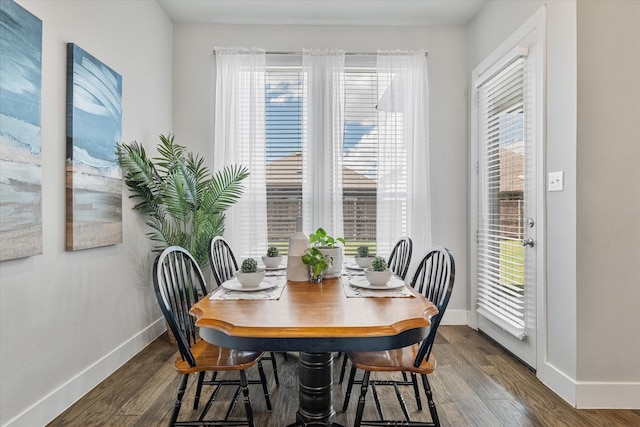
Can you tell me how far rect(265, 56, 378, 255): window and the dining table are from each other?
1.78 m

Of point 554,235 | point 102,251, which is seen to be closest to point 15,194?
point 102,251

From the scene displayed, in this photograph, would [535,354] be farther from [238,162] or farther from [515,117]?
[238,162]

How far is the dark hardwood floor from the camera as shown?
2.02 m

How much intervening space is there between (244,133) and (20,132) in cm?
203

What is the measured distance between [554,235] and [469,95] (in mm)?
1908

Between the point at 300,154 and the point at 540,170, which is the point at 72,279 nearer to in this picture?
the point at 300,154

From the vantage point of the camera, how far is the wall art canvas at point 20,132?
1.68 meters

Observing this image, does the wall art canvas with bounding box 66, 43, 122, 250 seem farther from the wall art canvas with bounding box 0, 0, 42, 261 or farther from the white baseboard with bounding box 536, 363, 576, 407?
the white baseboard with bounding box 536, 363, 576, 407

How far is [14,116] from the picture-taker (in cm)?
174

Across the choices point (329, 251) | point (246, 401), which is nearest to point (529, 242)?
point (329, 251)

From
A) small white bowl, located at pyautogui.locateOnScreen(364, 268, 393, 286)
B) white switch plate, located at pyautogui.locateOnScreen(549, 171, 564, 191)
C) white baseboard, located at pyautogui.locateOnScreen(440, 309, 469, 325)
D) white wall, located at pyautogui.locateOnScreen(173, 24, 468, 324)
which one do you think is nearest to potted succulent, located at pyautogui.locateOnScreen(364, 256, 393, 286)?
small white bowl, located at pyautogui.locateOnScreen(364, 268, 393, 286)

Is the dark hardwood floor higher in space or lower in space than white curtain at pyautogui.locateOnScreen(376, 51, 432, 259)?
lower

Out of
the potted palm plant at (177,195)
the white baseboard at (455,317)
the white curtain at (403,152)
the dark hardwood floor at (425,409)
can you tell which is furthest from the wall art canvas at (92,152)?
the white baseboard at (455,317)

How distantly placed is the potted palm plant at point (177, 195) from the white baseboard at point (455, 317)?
2.36 meters
